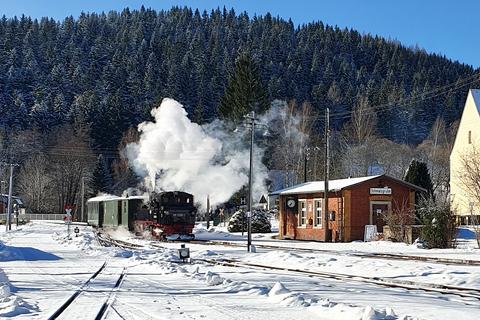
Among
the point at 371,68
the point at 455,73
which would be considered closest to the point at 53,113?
the point at 371,68

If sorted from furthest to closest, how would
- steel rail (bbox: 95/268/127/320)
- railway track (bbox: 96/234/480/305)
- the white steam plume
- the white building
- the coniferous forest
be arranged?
the coniferous forest, the white building, the white steam plume, railway track (bbox: 96/234/480/305), steel rail (bbox: 95/268/127/320)

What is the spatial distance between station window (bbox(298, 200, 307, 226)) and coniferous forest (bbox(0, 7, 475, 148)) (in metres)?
61.0

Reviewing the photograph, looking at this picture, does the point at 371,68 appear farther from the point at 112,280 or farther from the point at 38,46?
the point at 112,280

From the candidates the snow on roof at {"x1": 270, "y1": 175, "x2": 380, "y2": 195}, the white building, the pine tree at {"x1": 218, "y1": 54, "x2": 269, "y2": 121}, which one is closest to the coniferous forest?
the pine tree at {"x1": 218, "y1": 54, "x2": 269, "y2": 121}

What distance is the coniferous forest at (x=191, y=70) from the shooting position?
114812 millimetres

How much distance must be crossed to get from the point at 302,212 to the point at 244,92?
158ft

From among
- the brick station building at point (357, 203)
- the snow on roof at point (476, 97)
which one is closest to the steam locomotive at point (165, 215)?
the brick station building at point (357, 203)

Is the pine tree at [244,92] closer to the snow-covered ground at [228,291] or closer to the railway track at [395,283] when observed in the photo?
the snow-covered ground at [228,291]

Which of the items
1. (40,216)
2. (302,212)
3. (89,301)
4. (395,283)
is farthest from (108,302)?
(40,216)

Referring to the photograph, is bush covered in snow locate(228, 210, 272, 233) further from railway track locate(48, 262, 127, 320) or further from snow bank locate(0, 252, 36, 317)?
snow bank locate(0, 252, 36, 317)

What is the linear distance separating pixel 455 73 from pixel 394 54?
60.7ft

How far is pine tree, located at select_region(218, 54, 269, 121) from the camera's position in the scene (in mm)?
84625

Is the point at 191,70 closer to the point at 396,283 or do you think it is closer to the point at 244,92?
the point at 244,92

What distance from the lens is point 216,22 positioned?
160m
